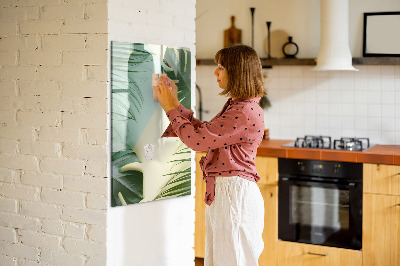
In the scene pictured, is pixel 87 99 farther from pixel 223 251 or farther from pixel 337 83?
pixel 337 83

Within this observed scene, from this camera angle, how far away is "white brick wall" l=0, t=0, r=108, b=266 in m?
2.77

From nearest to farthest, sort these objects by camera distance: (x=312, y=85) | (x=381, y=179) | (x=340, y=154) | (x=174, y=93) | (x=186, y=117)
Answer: (x=186, y=117), (x=174, y=93), (x=381, y=179), (x=340, y=154), (x=312, y=85)

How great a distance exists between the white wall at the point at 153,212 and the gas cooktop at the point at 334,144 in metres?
1.32

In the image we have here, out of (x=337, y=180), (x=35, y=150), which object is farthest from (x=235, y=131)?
(x=337, y=180)

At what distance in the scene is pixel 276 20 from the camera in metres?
4.70

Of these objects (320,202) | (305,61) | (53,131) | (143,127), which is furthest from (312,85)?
(53,131)

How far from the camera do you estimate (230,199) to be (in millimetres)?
2670

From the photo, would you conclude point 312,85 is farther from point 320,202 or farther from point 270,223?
point 270,223

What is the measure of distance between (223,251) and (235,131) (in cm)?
57

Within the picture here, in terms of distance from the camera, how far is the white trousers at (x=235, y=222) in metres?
2.66

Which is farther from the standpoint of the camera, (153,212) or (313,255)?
(313,255)

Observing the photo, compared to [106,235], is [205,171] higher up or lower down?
higher up

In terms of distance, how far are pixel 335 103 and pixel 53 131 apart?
2.43 metres

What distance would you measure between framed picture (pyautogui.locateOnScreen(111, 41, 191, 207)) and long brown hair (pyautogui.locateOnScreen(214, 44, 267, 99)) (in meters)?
0.44
